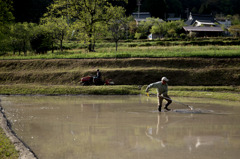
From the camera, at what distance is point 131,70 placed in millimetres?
28188

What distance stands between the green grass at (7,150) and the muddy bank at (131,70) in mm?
17866

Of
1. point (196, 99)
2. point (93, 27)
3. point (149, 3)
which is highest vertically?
point (149, 3)

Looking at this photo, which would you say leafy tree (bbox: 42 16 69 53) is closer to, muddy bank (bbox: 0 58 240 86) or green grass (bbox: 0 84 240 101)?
muddy bank (bbox: 0 58 240 86)

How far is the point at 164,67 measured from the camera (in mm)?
28984

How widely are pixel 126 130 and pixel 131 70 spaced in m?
16.8

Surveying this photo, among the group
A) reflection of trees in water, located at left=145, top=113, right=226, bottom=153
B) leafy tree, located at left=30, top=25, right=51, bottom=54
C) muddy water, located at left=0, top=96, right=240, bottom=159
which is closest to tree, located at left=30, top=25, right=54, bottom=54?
leafy tree, located at left=30, top=25, right=51, bottom=54

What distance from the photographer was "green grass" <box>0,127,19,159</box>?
8.32 m

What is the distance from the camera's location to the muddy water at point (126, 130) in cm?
902

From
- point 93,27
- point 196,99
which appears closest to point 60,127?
point 196,99

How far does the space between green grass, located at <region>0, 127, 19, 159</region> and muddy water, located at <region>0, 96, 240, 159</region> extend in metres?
0.66

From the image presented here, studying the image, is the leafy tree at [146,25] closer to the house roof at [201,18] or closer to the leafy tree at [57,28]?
the house roof at [201,18]

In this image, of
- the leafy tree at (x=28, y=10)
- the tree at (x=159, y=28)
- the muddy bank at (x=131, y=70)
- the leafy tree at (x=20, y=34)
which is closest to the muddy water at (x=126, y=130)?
the muddy bank at (x=131, y=70)

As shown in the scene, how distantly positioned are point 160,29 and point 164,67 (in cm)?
3039

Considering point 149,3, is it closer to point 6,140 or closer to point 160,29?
point 160,29
